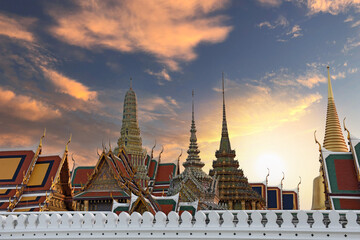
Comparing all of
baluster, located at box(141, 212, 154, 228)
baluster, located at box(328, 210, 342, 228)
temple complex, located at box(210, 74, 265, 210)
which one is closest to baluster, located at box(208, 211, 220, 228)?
baluster, located at box(141, 212, 154, 228)

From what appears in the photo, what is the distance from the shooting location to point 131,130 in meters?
46.3

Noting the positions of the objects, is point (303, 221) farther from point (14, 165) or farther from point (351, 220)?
point (14, 165)

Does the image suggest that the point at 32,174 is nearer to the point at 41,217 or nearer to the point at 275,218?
the point at 41,217

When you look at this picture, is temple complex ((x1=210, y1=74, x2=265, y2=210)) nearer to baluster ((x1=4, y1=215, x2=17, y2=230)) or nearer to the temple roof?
the temple roof

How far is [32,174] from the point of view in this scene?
23438mm

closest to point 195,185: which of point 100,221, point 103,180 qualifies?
point 103,180

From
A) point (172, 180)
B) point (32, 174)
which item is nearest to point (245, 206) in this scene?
point (172, 180)

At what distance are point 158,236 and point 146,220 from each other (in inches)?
17.8

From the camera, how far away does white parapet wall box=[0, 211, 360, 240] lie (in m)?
8.98

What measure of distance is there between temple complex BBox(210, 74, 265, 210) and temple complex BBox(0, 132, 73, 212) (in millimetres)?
12016

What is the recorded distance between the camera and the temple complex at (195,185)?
27609 millimetres

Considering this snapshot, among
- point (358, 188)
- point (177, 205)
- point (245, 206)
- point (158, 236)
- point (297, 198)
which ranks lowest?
point (158, 236)

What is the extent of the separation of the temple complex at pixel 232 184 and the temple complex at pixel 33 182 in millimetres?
12016

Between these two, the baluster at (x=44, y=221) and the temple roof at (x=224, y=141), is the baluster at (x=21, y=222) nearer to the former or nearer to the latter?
the baluster at (x=44, y=221)
